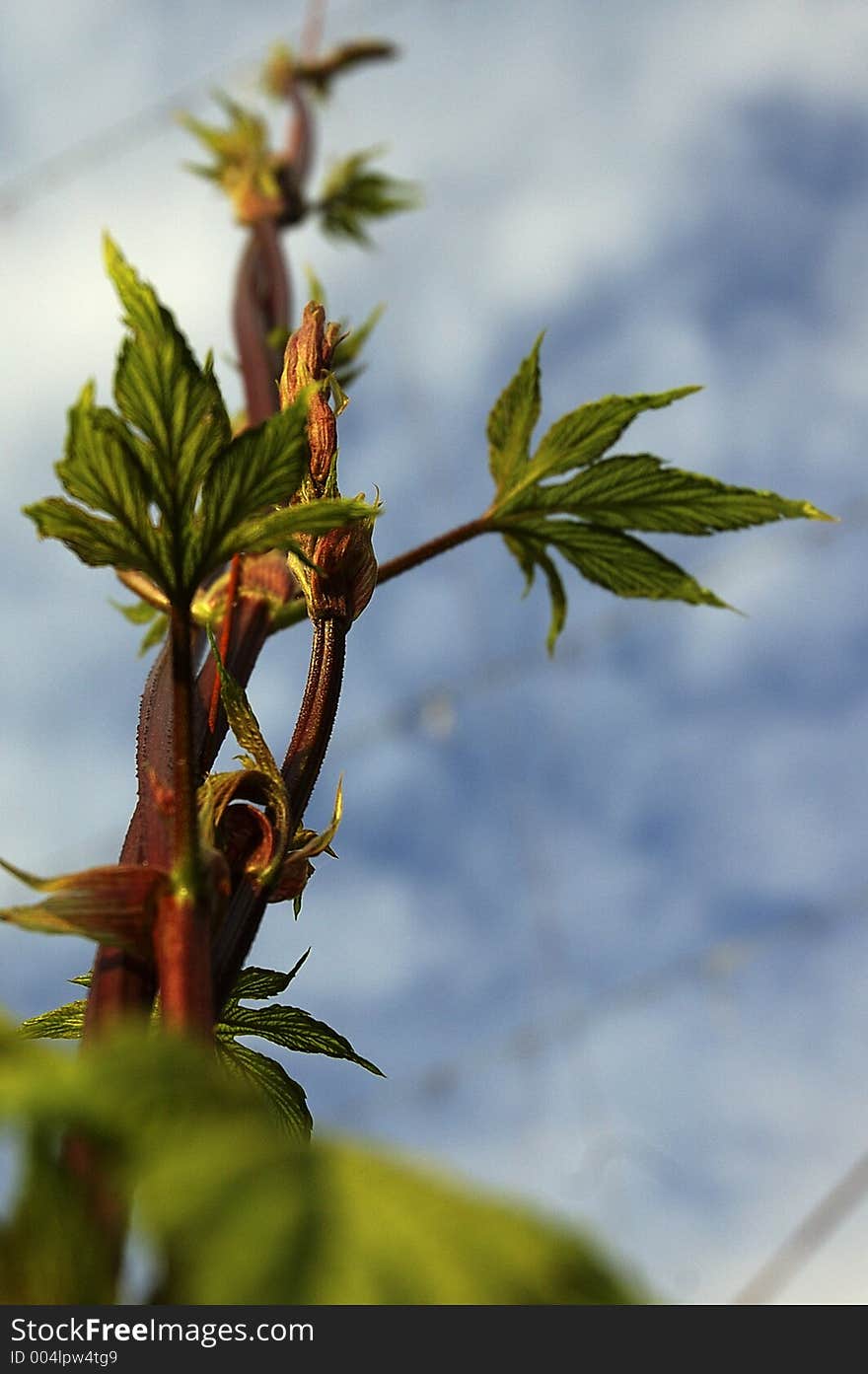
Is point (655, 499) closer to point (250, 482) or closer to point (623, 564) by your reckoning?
point (623, 564)

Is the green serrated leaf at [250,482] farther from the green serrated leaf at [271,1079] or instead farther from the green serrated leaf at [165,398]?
the green serrated leaf at [271,1079]

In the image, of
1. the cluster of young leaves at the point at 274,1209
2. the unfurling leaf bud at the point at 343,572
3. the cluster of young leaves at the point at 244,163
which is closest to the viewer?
the cluster of young leaves at the point at 274,1209

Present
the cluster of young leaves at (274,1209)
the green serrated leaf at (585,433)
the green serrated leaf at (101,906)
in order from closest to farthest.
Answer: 1. the cluster of young leaves at (274,1209)
2. the green serrated leaf at (101,906)
3. the green serrated leaf at (585,433)

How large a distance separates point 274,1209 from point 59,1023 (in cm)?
32

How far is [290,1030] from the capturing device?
0.56 metres

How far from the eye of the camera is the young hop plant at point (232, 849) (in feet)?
0.88

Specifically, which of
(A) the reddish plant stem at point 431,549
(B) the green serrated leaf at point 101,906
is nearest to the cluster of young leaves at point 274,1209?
(B) the green serrated leaf at point 101,906

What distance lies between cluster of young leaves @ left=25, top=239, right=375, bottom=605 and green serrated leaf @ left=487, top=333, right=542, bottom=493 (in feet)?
0.73

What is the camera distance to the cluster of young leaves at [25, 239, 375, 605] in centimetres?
47

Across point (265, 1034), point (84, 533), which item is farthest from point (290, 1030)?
point (84, 533)

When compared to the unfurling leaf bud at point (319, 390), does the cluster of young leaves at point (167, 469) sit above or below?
below

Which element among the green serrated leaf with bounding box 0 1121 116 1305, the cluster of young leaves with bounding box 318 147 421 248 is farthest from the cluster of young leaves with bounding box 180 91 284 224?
the green serrated leaf with bounding box 0 1121 116 1305

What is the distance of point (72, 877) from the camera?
0.44 metres

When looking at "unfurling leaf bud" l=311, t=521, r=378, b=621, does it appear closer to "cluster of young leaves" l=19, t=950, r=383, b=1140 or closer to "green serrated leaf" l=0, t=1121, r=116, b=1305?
"cluster of young leaves" l=19, t=950, r=383, b=1140
